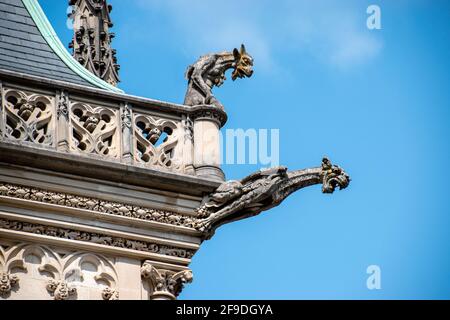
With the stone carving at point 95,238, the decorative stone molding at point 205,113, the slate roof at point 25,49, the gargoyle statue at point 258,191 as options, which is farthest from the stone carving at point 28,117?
the gargoyle statue at point 258,191

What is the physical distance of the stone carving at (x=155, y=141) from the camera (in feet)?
100

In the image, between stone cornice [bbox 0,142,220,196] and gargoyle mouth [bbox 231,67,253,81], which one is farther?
gargoyle mouth [bbox 231,67,253,81]

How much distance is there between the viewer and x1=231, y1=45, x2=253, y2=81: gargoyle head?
31.6 m

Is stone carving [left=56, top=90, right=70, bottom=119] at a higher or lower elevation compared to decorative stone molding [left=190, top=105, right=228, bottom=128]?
lower

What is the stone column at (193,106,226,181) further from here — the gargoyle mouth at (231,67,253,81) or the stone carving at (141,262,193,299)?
the stone carving at (141,262,193,299)

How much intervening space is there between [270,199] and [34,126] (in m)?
2.99

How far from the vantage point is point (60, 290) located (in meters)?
29.2

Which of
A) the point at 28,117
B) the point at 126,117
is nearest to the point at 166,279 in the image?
the point at 126,117

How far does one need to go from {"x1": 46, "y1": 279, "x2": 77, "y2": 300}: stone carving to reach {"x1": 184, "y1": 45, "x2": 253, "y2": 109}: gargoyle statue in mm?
3240

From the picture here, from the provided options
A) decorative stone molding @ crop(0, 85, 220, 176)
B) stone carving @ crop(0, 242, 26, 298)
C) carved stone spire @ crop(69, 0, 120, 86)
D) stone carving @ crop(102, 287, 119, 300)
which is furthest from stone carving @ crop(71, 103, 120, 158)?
carved stone spire @ crop(69, 0, 120, 86)

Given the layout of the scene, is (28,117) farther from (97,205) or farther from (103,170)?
(97,205)

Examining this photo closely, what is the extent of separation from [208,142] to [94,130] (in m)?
1.42

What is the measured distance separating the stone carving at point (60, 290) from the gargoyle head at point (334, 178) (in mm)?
3606

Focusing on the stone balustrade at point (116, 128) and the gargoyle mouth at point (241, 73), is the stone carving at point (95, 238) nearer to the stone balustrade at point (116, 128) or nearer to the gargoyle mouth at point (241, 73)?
the stone balustrade at point (116, 128)
